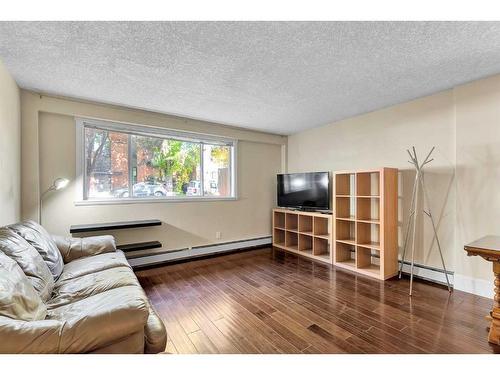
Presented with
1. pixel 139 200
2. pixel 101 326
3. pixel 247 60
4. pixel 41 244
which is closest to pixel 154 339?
pixel 101 326

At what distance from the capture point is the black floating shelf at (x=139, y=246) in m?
3.13

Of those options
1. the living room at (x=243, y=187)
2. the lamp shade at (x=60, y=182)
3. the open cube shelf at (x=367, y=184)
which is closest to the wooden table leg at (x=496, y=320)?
the living room at (x=243, y=187)

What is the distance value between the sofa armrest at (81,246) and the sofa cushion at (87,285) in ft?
1.94

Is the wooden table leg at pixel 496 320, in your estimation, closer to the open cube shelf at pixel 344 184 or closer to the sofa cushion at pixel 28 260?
the open cube shelf at pixel 344 184

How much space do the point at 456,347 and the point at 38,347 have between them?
251 centimetres

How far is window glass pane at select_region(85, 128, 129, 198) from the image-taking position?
125 inches

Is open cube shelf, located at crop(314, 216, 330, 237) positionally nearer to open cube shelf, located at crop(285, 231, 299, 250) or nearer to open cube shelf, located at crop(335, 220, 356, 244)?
open cube shelf, located at crop(335, 220, 356, 244)

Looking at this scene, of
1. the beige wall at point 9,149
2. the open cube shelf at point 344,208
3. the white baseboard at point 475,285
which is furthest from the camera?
the open cube shelf at point 344,208

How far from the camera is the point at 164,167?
3.70 metres

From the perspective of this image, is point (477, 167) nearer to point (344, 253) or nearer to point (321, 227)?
point (344, 253)

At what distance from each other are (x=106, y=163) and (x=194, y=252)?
1.91m
